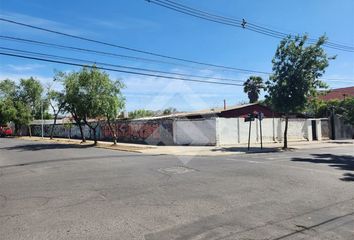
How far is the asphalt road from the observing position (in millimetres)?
6262

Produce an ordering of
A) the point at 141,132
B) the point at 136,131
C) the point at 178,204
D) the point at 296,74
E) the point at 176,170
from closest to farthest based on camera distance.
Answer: the point at 178,204, the point at 176,170, the point at 296,74, the point at 141,132, the point at 136,131

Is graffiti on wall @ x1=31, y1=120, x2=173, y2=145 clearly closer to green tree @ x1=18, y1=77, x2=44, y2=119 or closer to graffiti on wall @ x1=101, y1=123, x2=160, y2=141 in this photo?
graffiti on wall @ x1=101, y1=123, x2=160, y2=141

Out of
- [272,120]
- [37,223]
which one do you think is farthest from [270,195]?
[272,120]

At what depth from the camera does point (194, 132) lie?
3094 centimetres

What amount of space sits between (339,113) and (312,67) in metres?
18.3

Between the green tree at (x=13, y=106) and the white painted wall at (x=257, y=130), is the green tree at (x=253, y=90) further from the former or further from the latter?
the green tree at (x=13, y=106)

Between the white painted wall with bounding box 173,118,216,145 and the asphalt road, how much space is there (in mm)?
16849

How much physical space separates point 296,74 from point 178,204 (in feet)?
69.7

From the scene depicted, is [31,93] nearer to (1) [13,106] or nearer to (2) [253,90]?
(1) [13,106]

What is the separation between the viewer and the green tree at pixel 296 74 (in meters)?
26.8

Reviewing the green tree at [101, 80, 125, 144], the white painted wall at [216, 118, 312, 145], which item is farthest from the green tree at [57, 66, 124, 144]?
the white painted wall at [216, 118, 312, 145]

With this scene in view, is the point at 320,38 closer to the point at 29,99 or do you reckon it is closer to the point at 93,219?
the point at 93,219

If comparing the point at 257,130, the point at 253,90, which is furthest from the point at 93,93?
the point at 253,90

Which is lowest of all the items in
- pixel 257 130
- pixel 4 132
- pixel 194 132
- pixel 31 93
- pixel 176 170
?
pixel 176 170
